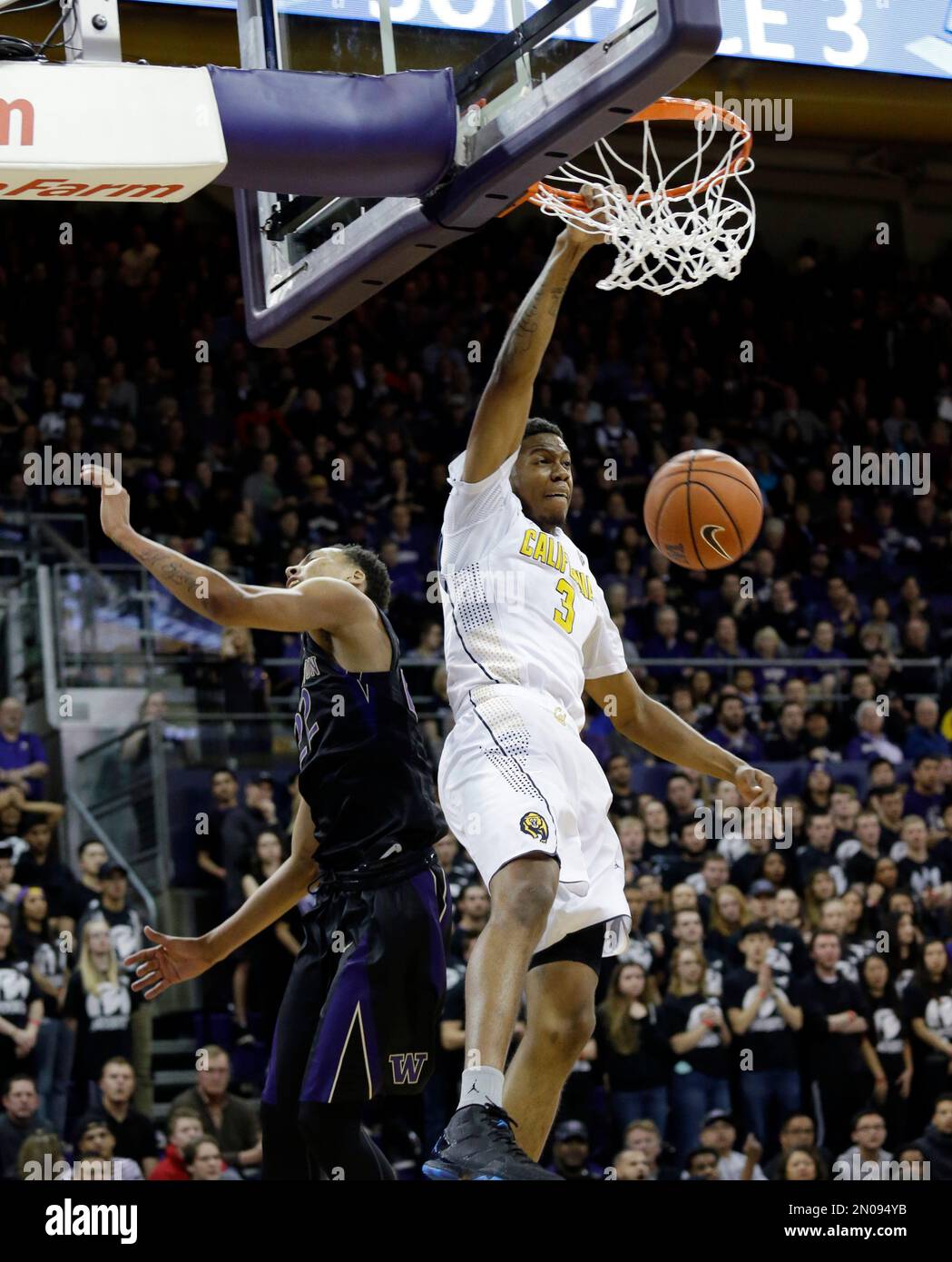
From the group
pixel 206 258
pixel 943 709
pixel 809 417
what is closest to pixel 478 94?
pixel 943 709

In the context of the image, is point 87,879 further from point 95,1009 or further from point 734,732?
point 734,732

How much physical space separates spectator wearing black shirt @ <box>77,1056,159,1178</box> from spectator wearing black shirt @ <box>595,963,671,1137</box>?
2.29 meters

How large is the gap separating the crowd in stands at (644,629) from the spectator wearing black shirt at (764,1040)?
18 millimetres

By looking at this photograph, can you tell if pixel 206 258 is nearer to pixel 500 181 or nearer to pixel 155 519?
pixel 155 519

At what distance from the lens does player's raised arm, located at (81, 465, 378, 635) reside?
4375 millimetres

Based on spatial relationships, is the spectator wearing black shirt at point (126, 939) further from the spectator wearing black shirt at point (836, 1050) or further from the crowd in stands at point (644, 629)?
the spectator wearing black shirt at point (836, 1050)

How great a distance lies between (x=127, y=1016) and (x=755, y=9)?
21.7ft

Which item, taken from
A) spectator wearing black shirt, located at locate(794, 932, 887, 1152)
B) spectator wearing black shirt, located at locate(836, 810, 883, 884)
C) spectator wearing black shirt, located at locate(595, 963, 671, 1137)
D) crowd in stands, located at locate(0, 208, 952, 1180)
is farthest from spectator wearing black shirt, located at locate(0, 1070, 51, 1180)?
spectator wearing black shirt, located at locate(836, 810, 883, 884)

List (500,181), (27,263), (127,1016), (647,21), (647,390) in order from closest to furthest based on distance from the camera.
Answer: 1. (647,21)
2. (500,181)
3. (127,1016)
4. (27,263)
5. (647,390)

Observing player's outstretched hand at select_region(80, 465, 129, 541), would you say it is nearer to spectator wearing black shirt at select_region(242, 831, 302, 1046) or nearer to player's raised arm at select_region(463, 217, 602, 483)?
player's raised arm at select_region(463, 217, 602, 483)

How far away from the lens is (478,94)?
4.75 meters

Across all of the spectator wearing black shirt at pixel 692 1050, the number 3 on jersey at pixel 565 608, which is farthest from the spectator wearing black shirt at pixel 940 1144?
the number 3 on jersey at pixel 565 608

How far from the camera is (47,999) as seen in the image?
8492mm

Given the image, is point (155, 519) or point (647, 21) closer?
point (647, 21)
